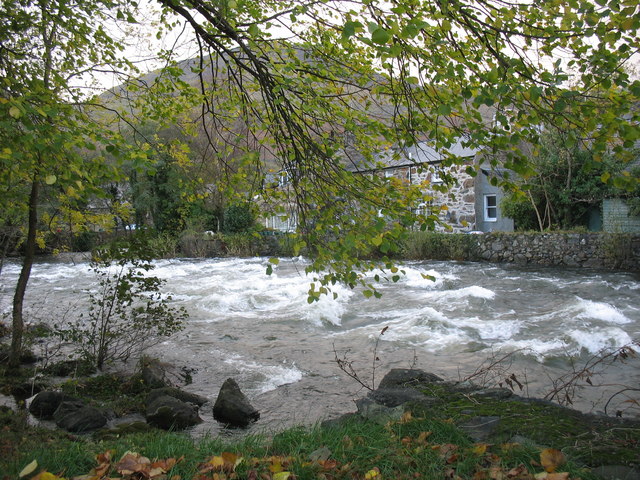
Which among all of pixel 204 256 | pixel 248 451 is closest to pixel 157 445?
pixel 248 451

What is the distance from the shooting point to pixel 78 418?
5098 mm

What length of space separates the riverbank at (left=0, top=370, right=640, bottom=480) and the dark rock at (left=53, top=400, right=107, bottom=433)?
1.83ft

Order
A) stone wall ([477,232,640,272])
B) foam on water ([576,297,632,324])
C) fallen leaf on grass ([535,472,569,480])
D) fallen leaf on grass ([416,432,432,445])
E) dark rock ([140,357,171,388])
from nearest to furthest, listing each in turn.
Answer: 1. fallen leaf on grass ([535,472,569,480])
2. fallen leaf on grass ([416,432,432,445])
3. dark rock ([140,357,171,388])
4. foam on water ([576,297,632,324])
5. stone wall ([477,232,640,272])

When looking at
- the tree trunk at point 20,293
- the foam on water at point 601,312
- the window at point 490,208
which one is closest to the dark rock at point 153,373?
the tree trunk at point 20,293

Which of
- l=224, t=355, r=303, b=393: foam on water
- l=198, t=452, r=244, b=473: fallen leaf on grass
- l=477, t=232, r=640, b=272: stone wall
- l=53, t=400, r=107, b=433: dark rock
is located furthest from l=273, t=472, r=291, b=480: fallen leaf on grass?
l=477, t=232, r=640, b=272: stone wall

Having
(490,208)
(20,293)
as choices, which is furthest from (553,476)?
(490,208)

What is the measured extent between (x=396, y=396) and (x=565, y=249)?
53.3 feet

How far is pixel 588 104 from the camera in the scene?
10.9 ft

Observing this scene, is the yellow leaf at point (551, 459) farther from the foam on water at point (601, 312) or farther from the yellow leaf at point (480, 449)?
the foam on water at point (601, 312)

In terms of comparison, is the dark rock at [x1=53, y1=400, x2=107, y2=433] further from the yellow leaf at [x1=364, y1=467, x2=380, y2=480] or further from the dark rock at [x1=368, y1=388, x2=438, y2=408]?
the yellow leaf at [x1=364, y1=467, x2=380, y2=480]

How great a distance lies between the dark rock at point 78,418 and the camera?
502cm

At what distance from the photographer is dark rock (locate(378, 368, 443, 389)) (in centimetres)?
564

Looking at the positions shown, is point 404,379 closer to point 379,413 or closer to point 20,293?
point 379,413

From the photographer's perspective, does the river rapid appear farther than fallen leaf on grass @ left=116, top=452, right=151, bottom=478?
Yes
